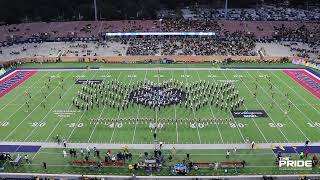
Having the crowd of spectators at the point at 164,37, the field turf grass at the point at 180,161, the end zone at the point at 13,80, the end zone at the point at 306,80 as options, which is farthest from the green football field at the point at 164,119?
the crowd of spectators at the point at 164,37

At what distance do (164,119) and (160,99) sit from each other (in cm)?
458

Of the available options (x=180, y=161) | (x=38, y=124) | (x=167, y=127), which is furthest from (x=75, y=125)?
(x=180, y=161)

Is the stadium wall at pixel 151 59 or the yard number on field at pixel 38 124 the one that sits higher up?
the stadium wall at pixel 151 59

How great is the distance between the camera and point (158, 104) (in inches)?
1288

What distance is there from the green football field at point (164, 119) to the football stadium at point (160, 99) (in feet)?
0.33

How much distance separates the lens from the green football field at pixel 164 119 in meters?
26.7

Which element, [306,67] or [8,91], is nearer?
[8,91]

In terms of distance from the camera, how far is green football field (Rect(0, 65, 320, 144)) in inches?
1053

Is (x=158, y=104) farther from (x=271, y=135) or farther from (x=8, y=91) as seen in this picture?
(x=8, y=91)

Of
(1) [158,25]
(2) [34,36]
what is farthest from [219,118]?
(2) [34,36]

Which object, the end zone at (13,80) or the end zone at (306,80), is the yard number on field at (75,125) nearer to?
the end zone at (13,80)

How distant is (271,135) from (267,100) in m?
7.97

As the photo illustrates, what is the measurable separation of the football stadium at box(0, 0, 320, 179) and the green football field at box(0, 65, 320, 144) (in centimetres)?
10
